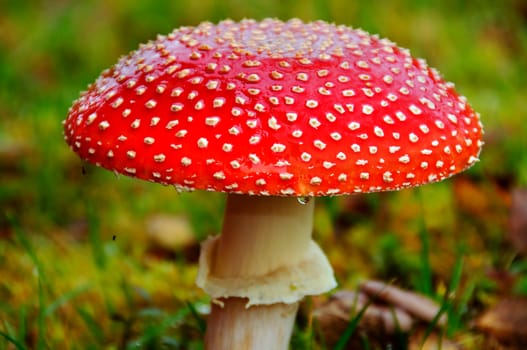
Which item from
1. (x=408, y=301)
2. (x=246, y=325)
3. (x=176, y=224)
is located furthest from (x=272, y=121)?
(x=176, y=224)

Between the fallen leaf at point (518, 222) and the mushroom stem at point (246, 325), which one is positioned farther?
the fallen leaf at point (518, 222)

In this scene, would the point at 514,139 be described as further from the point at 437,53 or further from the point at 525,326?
the point at 437,53

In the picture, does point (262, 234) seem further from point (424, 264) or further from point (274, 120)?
point (424, 264)

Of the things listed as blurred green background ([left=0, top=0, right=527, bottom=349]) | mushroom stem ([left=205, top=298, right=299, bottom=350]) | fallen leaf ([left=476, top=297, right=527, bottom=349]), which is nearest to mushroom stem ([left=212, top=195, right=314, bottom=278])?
mushroom stem ([left=205, top=298, right=299, bottom=350])

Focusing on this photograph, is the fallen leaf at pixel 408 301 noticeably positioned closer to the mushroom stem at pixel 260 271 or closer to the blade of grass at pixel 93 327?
the mushroom stem at pixel 260 271

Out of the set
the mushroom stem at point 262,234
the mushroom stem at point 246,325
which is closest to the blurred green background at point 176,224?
the mushroom stem at point 246,325

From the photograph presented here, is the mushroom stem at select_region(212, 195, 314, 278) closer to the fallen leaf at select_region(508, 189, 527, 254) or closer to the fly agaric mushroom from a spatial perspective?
the fly agaric mushroom
